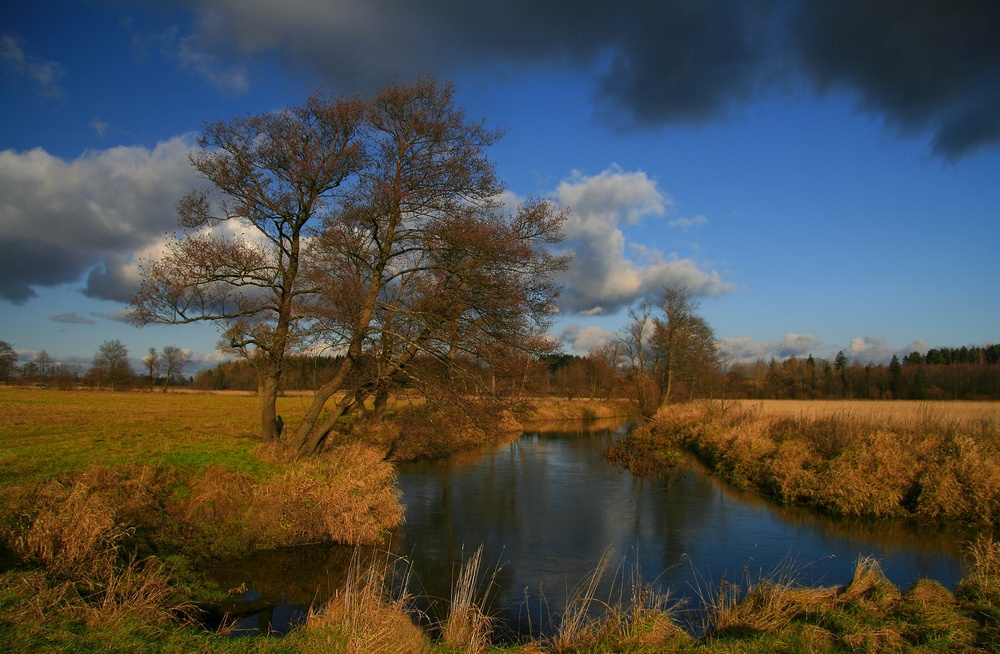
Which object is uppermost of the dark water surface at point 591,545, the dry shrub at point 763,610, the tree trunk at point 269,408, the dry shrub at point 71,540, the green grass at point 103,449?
the tree trunk at point 269,408

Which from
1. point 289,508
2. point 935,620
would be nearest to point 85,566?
point 289,508

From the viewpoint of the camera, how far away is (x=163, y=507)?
36.7 feet

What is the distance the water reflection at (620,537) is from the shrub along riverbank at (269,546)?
2.57 ft

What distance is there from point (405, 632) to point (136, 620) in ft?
8.85

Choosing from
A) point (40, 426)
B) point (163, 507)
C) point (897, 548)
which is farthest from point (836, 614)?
point (40, 426)

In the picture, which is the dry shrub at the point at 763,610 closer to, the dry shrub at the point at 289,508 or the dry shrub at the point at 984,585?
the dry shrub at the point at 984,585

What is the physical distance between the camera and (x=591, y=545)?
12711mm

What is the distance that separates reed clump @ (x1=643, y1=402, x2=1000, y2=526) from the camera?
15.0m

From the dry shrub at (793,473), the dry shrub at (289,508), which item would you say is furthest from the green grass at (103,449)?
the dry shrub at (793,473)

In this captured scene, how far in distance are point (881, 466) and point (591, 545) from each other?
939 centimetres

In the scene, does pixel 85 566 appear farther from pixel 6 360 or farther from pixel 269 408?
pixel 6 360

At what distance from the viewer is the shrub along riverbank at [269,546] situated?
19.4 feet

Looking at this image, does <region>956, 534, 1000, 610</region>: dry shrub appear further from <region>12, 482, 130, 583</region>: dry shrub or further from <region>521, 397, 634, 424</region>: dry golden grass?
<region>521, 397, 634, 424</region>: dry golden grass

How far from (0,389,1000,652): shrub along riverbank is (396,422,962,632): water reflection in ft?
2.57
